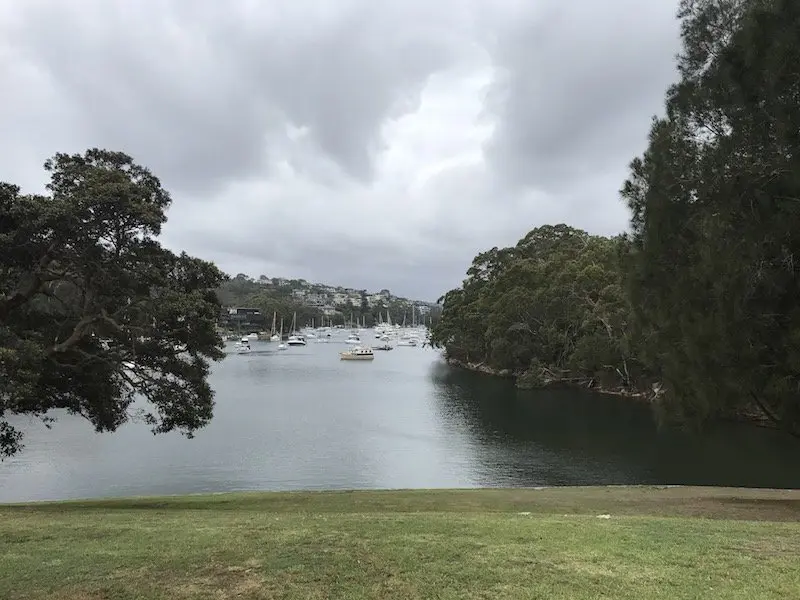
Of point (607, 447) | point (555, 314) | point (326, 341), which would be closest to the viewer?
point (607, 447)

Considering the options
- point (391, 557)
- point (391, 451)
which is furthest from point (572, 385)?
point (391, 557)

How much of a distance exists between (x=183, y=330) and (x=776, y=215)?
12426mm

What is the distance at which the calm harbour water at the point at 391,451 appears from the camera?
2469 cm

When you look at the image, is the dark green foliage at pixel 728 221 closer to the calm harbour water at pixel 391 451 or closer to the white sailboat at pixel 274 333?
the calm harbour water at pixel 391 451

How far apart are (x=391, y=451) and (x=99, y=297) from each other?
1994cm

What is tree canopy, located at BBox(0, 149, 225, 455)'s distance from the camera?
12.5 meters

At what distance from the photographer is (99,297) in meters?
14.0

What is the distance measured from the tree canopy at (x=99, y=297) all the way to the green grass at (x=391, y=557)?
381cm

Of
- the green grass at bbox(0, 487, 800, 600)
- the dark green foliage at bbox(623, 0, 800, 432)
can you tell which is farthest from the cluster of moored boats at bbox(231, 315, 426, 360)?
the green grass at bbox(0, 487, 800, 600)

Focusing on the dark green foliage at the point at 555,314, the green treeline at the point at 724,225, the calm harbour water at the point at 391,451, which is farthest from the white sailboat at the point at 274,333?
the green treeline at the point at 724,225

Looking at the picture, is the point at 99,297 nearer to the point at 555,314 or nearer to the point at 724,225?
the point at 724,225

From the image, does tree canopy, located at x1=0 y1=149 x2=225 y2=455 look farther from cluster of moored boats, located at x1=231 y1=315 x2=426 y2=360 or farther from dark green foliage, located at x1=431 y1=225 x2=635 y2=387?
cluster of moored boats, located at x1=231 y1=315 x2=426 y2=360

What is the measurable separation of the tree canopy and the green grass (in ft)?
12.5

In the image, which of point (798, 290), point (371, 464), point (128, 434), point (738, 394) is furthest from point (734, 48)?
point (128, 434)
